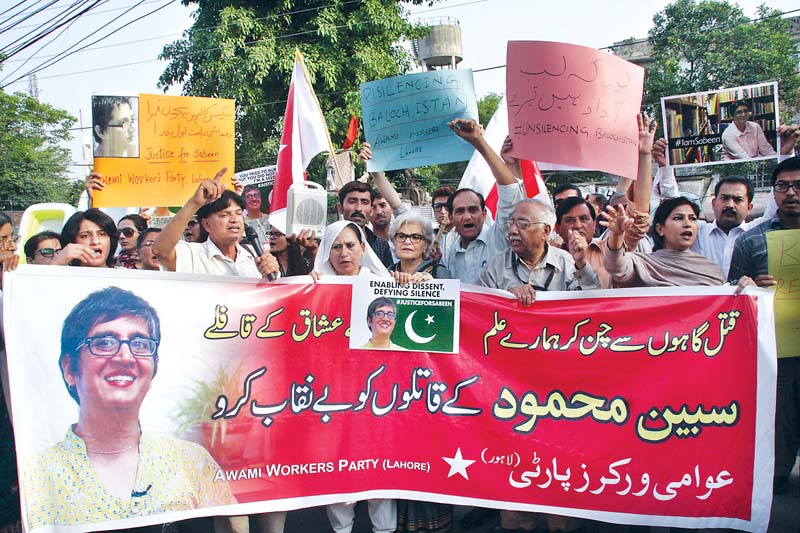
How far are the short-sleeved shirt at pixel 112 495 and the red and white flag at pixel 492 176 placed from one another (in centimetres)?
269

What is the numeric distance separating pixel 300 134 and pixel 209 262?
131 centimetres

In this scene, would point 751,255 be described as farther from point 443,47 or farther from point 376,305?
point 443,47

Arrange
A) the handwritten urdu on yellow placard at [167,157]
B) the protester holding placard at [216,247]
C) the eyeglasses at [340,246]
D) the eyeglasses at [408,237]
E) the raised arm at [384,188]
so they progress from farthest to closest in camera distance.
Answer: the raised arm at [384,188] → the handwritten urdu on yellow placard at [167,157] → the eyeglasses at [408,237] → the eyeglasses at [340,246] → the protester holding placard at [216,247]

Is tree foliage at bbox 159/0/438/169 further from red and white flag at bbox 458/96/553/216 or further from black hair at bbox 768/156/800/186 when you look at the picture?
black hair at bbox 768/156/800/186

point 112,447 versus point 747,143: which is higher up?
point 747,143

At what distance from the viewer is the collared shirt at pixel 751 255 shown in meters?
4.07

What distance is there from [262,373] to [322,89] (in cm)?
1350

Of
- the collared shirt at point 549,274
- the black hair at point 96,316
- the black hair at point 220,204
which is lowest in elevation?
the black hair at point 96,316

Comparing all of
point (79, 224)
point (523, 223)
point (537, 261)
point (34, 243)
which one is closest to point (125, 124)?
point (34, 243)

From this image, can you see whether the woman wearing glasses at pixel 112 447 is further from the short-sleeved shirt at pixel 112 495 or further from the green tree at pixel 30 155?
the green tree at pixel 30 155

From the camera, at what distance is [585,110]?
4223 millimetres

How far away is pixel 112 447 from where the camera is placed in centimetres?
348

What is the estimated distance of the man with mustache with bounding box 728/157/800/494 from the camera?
4.10 meters

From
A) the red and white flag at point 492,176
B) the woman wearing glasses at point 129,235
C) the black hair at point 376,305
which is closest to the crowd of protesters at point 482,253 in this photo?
the black hair at point 376,305
